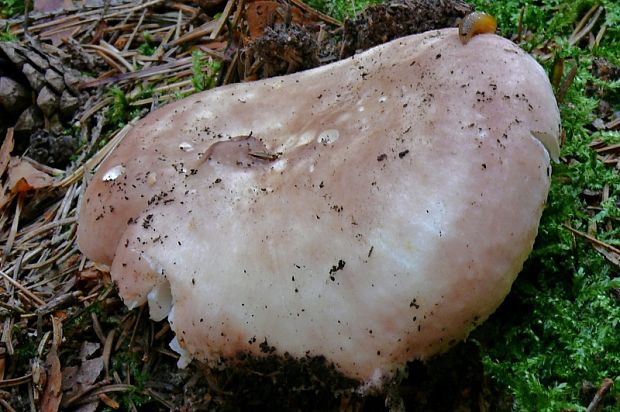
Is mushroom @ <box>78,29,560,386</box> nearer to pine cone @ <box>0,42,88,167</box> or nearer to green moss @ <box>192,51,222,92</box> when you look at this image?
green moss @ <box>192,51,222,92</box>

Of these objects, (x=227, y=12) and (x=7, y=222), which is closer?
(x=7, y=222)

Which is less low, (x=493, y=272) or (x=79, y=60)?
(x=493, y=272)

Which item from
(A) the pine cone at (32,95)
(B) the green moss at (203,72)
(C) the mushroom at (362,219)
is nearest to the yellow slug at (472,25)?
(C) the mushroom at (362,219)

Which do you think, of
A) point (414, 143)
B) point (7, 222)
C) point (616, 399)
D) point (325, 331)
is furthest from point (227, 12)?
point (616, 399)

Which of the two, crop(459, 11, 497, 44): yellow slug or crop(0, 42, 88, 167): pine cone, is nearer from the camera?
crop(459, 11, 497, 44): yellow slug

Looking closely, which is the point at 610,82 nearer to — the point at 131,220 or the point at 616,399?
the point at 616,399

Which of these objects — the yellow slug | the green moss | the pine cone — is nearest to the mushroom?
the yellow slug

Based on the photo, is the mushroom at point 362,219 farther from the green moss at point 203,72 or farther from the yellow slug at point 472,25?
the green moss at point 203,72
